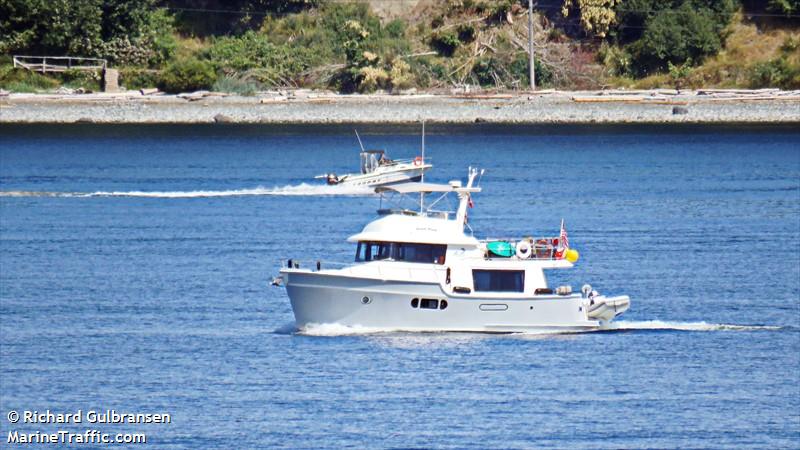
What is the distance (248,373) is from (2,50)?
101 m

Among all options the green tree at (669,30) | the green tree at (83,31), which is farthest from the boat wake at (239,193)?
the green tree at (669,30)

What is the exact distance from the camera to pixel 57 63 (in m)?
139

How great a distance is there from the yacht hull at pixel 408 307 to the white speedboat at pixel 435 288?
0.10ft

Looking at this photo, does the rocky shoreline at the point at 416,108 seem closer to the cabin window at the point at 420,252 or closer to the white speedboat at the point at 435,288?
the white speedboat at the point at 435,288

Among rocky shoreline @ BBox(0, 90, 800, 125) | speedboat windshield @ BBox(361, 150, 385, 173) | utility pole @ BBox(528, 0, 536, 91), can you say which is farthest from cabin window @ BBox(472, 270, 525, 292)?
utility pole @ BBox(528, 0, 536, 91)

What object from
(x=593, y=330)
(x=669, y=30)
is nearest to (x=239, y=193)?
(x=593, y=330)

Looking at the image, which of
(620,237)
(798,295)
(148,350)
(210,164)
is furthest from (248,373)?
(210,164)

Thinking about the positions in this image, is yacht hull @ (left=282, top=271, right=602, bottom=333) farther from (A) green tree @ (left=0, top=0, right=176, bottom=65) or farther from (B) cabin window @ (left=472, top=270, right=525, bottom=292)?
(A) green tree @ (left=0, top=0, right=176, bottom=65)

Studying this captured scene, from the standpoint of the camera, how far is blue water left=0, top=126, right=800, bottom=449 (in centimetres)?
3872

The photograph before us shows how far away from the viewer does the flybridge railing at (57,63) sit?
13525 centimetres

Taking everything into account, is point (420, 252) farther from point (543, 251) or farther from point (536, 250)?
point (543, 251)

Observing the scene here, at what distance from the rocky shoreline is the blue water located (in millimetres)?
33334

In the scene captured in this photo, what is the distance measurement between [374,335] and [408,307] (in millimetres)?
1343

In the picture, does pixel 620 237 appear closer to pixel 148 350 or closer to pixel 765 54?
pixel 148 350
